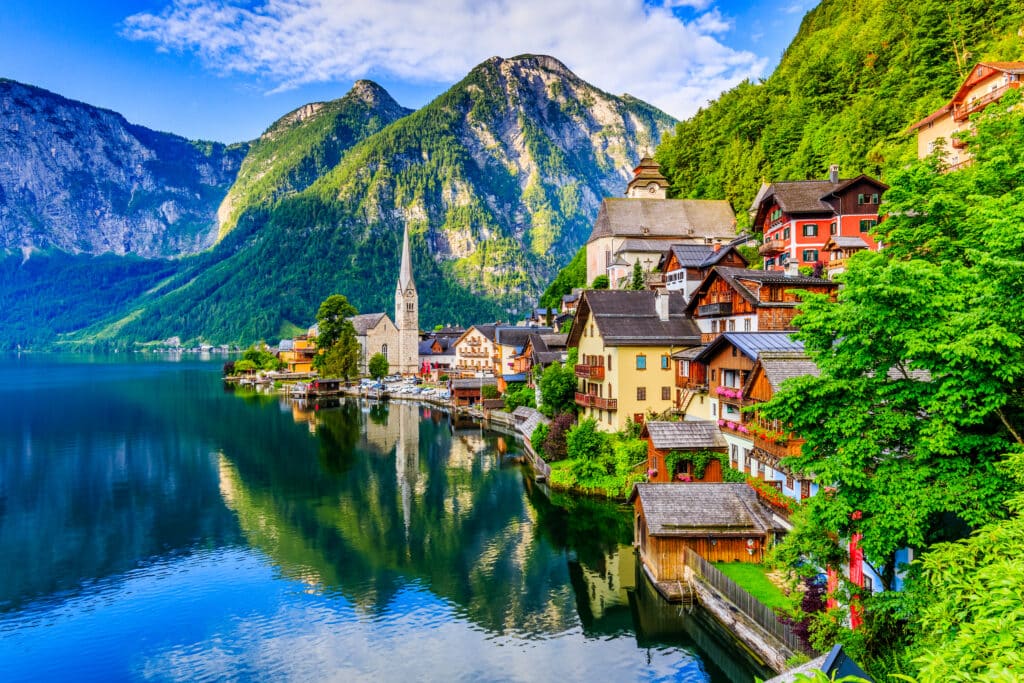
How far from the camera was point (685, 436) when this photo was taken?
115ft

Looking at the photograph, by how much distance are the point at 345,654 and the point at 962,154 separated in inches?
2138

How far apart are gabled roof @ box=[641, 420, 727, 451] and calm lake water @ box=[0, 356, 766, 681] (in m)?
5.11

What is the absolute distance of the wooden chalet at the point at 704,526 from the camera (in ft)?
83.3

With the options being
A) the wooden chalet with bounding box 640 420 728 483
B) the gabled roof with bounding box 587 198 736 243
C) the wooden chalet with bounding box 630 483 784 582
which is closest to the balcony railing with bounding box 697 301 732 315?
the wooden chalet with bounding box 640 420 728 483

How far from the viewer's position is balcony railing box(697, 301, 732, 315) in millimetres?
39750

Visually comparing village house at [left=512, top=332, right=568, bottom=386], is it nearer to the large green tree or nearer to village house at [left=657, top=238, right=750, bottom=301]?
village house at [left=657, top=238, right=750, bottom=301]

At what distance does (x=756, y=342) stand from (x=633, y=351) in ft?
36.5

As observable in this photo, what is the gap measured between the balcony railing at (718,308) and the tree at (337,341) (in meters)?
88.5

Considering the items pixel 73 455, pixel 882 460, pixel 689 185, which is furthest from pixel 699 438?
pixel 689 185

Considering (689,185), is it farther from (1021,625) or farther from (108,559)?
(1021,625)

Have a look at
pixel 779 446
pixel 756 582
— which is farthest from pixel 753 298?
pixel 756 582

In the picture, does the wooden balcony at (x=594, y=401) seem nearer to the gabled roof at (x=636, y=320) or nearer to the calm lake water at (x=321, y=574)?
the gabled roof at (x=636, y=320)

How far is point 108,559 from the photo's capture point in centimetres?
3322

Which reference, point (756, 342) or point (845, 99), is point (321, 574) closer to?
point (756, 342)
